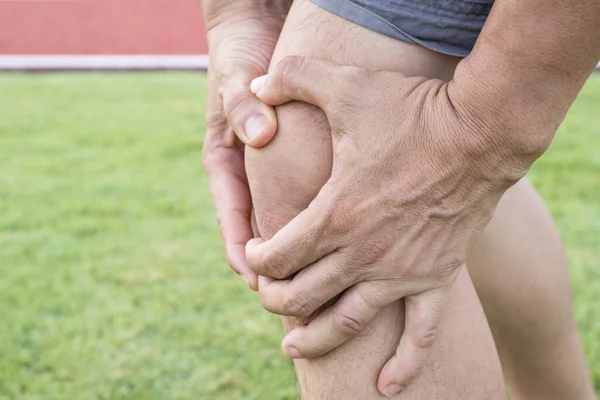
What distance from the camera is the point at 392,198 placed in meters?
0.95

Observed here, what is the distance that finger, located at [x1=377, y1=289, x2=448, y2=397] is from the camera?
1.00m

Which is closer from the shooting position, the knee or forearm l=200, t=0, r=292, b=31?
the knee

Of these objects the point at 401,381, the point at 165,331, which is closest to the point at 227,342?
the point at 165,331

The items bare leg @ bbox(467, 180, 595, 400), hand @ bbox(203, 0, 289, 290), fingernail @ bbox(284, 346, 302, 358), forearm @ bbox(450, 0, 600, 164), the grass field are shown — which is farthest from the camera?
the grass field

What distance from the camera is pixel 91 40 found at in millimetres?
10812

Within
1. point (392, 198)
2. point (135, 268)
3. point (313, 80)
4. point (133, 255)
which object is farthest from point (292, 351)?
point (133, 255)

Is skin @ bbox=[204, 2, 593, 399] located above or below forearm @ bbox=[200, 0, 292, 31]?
below

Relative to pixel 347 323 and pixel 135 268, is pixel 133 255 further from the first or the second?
pixel 347 323

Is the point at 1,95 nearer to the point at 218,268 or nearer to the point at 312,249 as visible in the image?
the point at 218,268

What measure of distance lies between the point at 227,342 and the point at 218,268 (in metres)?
0.60

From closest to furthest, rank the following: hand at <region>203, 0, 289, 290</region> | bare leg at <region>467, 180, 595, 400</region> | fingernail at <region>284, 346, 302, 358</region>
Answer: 1. fingernail at <region>284, 346, 302, 358</region>
2. hand at <region>203, 0, 289, 290</region>
3. bare leg at <region>467, 180, 595, 400</region>

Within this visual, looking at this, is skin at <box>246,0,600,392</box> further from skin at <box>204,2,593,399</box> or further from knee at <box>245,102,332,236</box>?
Answer: skin at <box>204,2,593,399</box>

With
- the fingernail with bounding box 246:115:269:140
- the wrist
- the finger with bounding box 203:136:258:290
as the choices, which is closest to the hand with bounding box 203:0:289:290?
the finger with bounding box 203:136:258:290

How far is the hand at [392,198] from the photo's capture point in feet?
3.01
